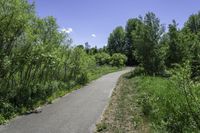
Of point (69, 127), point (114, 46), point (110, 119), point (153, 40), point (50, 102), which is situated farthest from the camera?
point (114, 46)

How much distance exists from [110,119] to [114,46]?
96.9m

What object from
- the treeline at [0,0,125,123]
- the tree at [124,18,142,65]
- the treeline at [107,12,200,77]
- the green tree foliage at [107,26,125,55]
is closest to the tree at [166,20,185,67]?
the treeline at [107,12,200,77]

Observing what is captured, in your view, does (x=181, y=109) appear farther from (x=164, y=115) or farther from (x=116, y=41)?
(x=116, y=41)

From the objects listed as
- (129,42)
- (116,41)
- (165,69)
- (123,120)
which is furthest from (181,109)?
(116,41)

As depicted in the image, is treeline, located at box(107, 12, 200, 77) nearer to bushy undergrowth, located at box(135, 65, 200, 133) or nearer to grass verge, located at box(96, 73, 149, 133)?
grass verge, located at box(96, 73, 149, 133)

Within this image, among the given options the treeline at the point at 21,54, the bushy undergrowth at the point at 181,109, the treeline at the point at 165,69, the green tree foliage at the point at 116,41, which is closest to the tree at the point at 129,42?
the treeline at the point at 165,69

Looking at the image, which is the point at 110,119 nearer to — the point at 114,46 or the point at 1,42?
the point at 1,42

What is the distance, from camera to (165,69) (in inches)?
1781

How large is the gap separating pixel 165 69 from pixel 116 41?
213 feet

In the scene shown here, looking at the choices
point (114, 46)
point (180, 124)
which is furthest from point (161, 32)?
point (114, 46)

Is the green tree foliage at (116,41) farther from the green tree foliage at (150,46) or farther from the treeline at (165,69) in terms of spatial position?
the green tree foliage at (150,46)

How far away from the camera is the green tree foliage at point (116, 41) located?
10756 cm

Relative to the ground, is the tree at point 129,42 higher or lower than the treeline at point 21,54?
higher

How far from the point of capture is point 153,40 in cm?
4612
